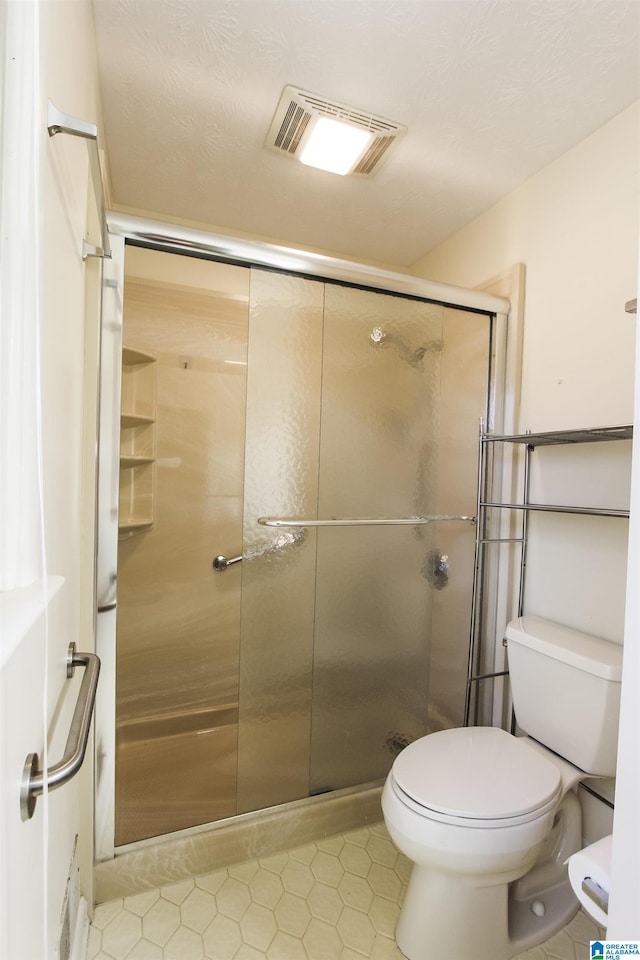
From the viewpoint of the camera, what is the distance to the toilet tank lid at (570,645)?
1.17m

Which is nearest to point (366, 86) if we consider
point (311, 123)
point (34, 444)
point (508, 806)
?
point (311, 123)

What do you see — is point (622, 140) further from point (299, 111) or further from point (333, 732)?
point (333, 732)

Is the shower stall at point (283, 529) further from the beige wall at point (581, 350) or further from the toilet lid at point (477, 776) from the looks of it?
the toilet lid at point (477, 776)

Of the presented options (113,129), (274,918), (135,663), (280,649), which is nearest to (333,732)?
(280,649)

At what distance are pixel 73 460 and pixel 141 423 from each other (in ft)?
2.60

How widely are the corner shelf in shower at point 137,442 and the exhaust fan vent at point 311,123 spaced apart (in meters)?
0.85

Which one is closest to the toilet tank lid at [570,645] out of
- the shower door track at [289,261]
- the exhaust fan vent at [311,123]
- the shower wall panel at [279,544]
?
the shower wall panel at [279,544]

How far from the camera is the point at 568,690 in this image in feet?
4.09

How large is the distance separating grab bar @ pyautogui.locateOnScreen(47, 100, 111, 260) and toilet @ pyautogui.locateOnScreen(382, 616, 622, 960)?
4.67 feet

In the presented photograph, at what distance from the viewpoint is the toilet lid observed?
104 cm

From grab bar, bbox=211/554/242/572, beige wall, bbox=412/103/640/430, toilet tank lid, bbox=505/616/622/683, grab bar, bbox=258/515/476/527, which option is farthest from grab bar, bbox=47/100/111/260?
toilet tank lid, bbox=505/616/622/683

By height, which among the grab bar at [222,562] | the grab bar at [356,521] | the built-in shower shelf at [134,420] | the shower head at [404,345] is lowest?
the grab bar at [222,562]

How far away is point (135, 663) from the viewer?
1608 mm

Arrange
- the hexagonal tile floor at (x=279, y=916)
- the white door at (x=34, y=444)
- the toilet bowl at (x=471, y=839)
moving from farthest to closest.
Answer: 1. the hexagonal tile floor at (x=279, y=916)
2. the toilet bowl at (x=471, y=839)
3. the white door at (x=34, y=444)
